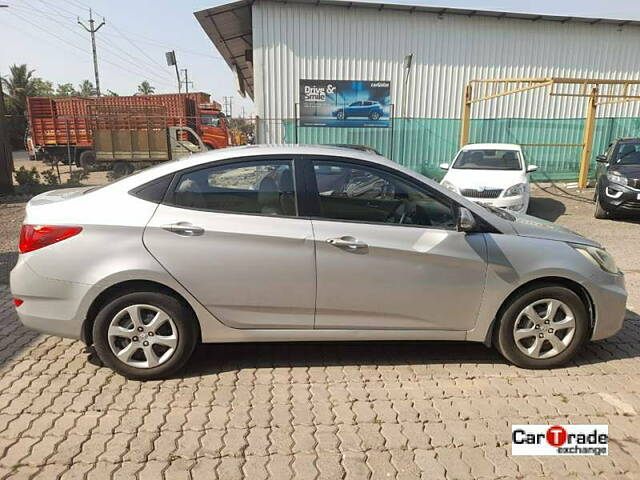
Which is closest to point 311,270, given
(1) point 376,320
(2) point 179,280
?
(1) point 376,320

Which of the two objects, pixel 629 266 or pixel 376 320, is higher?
pixel 376 320

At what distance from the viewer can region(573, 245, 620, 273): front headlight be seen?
3275 millimetres

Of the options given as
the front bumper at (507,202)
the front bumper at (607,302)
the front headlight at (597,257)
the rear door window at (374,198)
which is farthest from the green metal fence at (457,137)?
the front bumper at (607,302)

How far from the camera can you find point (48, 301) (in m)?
3.02

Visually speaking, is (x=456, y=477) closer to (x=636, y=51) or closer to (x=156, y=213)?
(x=156, y=213)

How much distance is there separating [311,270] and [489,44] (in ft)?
45.1

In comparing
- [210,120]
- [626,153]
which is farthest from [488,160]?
[210,120]

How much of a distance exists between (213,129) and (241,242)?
18578 mm

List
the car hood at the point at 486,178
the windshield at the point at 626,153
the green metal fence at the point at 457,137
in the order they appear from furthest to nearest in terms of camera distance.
→ the green metal fence at the point at 457,137 → the windshield at the point at 626,153 → the car hood at the point at 486,178

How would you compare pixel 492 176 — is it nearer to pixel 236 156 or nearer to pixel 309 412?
pixel 236 156

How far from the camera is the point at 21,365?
338 centimetres

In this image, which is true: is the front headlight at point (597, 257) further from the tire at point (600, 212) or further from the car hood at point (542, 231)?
the tire at point (600, 212)

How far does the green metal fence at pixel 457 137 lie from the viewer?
13883mm

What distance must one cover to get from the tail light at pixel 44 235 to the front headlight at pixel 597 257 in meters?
3.47
